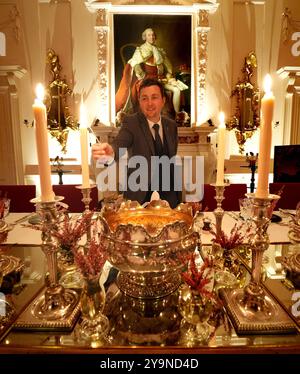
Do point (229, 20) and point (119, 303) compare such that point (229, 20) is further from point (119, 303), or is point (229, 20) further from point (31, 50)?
point (119, 303)

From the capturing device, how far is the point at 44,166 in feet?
2.43

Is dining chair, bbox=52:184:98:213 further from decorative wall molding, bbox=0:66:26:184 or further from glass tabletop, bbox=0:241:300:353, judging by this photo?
decorative wall molding, bbox=0:66:26:184

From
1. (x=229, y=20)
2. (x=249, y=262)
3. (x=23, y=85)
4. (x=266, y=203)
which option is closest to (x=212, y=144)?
(x=229, y=20)

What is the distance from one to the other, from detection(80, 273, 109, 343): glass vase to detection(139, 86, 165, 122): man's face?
1.68 m

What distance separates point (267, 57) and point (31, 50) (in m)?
3.10

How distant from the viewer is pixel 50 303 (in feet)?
2.61

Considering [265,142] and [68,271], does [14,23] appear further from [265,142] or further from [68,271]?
[265,142]

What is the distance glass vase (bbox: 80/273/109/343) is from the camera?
69cm

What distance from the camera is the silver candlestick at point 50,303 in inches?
28.7

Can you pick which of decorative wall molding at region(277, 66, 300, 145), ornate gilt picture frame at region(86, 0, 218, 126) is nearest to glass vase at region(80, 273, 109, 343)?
ornate gilt picture frame at region(86, 0, 218, 126)

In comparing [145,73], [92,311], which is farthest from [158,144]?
[145,73]

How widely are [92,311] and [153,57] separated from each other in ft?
12.0

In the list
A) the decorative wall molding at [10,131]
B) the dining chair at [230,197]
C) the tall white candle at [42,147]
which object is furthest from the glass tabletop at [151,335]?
the decorative wall molding at [10,131]

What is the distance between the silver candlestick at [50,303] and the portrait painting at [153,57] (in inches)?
128
